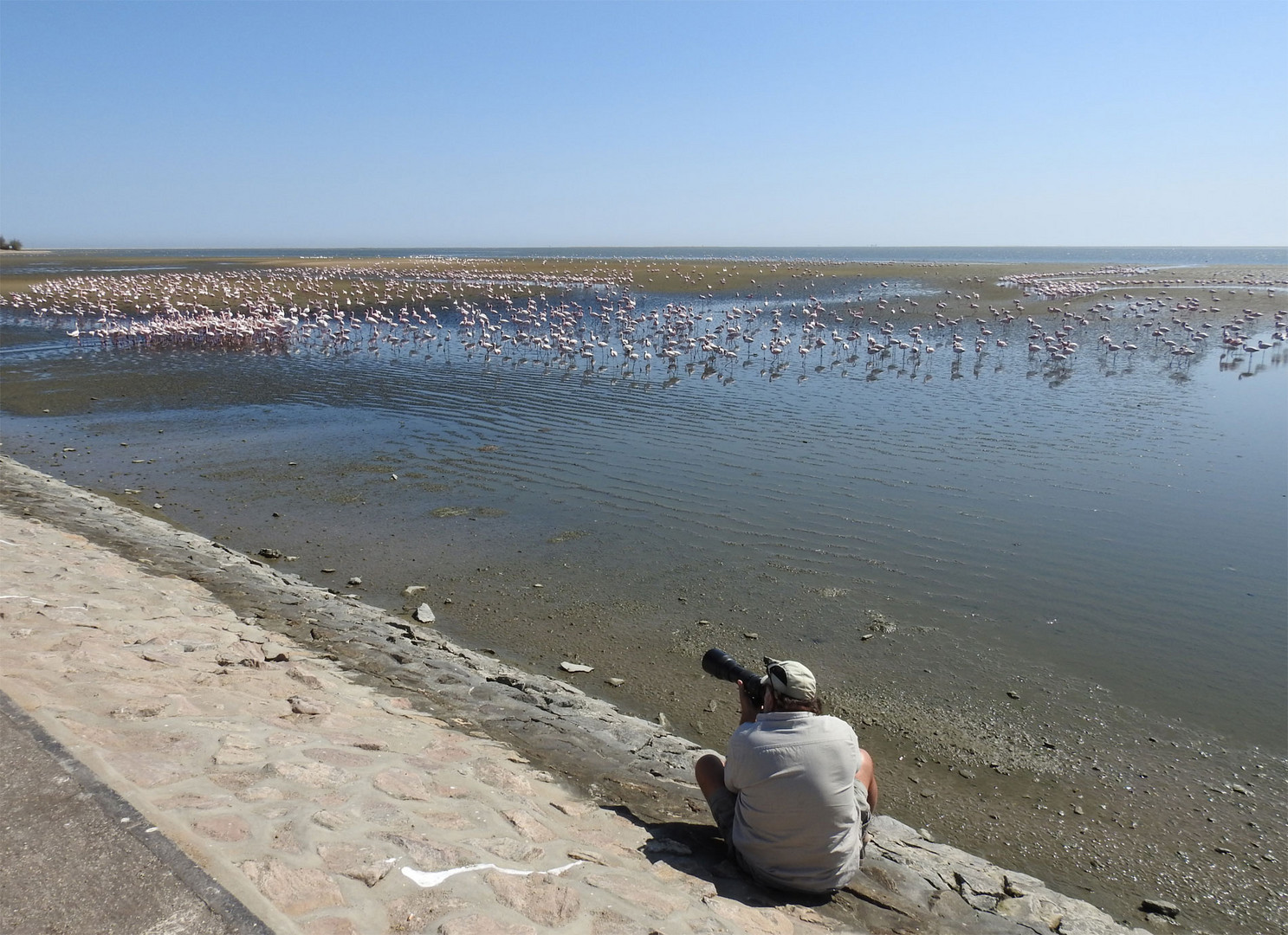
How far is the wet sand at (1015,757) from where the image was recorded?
16.7 feet

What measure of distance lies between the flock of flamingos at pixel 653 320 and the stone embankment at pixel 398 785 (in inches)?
644

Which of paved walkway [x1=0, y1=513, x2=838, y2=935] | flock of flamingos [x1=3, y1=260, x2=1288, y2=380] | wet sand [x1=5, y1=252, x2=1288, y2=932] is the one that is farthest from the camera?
flock of flamingos [x1=3, y1=260, x2=1288, y2=380]

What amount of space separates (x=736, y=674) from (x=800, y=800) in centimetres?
84

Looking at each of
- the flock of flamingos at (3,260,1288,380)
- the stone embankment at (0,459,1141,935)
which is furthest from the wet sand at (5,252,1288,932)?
the flock of flamingos at (3,260,1288,380)

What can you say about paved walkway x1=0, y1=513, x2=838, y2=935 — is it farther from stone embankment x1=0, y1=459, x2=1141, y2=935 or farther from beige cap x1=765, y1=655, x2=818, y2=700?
beige cap x1=765, y1=655, x2=818, y2=700

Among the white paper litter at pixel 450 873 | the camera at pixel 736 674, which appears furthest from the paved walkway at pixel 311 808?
the camera at pixel 736 674

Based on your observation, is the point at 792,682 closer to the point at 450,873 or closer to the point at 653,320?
the point at 450,873

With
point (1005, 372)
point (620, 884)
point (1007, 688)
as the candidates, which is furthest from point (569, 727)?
point (1005, 372)

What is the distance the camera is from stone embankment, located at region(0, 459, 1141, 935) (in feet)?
11.7

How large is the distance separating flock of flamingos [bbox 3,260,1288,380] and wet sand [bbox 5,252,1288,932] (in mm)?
14914

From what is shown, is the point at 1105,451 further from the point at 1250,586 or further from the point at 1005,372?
the point at 1005,372

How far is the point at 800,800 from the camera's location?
4.07 metres

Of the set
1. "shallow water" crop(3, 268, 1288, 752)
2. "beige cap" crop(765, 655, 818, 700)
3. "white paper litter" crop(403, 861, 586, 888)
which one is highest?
"beige cap" crop(765, 655, 818, 700)

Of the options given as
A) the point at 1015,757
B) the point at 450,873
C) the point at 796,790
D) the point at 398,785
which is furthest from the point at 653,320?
the point at 450,873
